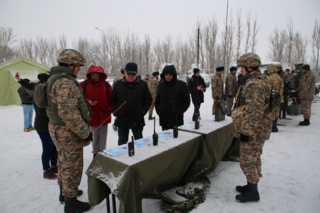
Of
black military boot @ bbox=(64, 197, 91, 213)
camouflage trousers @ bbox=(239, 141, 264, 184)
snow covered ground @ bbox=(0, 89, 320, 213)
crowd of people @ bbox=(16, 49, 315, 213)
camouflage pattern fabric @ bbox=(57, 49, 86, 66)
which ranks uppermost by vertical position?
camouflage pattern fabric @ bbox=(57, 49, 86, 66)

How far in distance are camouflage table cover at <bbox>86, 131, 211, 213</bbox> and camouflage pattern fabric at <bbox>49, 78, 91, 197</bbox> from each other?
411 mm

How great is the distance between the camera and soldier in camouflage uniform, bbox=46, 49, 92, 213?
205 cm

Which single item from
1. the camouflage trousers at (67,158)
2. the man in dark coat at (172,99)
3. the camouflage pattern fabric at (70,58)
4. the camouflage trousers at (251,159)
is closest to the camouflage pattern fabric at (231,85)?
the man in dark coat at (172,99)

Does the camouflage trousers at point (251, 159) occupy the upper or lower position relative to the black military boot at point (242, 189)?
upper

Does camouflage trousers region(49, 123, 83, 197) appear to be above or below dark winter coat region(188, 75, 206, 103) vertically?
below

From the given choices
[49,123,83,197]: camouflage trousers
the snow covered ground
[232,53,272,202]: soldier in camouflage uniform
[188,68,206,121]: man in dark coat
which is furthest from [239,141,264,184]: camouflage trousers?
[188,68,206,121]: man in dark coat

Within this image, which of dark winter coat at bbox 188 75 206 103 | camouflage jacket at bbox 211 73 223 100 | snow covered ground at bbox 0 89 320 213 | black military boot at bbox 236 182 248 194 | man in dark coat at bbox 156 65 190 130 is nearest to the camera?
snow covered ground at bbox 0 89 320 213

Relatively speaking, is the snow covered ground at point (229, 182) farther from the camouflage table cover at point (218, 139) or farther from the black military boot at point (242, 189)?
the camouflage table cover at point (218, 139)

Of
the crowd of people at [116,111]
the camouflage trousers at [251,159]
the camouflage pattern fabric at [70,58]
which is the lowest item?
the camouflage trousers at [251,159]

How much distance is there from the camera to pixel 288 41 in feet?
96.8

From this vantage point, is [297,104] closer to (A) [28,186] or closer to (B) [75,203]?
(B) [75,203]

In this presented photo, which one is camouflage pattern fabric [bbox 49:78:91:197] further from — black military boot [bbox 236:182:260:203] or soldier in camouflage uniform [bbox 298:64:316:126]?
soldier in camouflage uniform [bbox 298:64:316:126]

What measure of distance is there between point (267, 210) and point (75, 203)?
2.41 m

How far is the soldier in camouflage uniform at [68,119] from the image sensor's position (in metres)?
2.05
